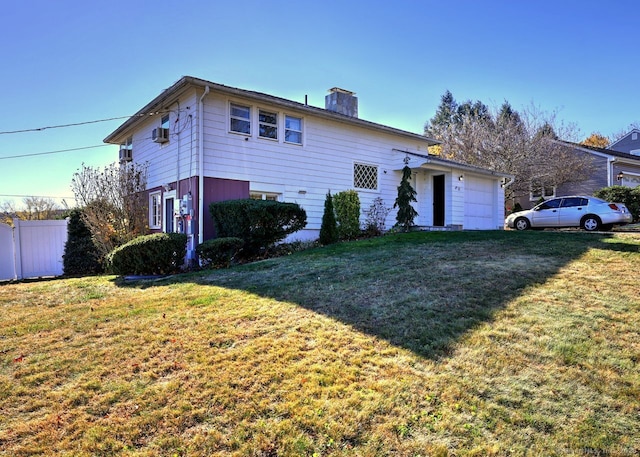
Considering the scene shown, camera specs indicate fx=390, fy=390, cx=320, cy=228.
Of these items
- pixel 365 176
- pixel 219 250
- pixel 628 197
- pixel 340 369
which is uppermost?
pixel 365 176

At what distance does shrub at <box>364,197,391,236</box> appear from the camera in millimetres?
13837

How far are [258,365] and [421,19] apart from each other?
1145 centimetres

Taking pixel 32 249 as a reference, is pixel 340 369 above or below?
below

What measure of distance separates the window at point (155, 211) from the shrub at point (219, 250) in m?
4.83

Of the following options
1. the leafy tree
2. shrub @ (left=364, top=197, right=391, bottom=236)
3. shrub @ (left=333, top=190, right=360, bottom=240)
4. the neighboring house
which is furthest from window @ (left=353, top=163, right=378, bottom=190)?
the leafy tree

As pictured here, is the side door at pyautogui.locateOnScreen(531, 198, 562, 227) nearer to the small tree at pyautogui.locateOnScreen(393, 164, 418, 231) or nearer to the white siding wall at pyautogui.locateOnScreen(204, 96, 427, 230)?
the small tree at pyautogui.locateOnScreen(393, 164, 418, 231)

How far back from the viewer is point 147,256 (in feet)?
28.4

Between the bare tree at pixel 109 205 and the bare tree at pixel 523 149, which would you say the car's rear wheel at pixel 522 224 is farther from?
the bare tree at pixel 109 205

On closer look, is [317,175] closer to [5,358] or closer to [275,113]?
[275,113]

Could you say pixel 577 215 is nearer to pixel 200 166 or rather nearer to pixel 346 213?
pixel 346 213

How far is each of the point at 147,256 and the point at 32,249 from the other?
21.4 feet

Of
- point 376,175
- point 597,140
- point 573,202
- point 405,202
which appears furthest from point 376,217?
point 597,140

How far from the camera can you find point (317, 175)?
13.1 metres

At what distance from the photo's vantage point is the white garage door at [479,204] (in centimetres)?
1642
